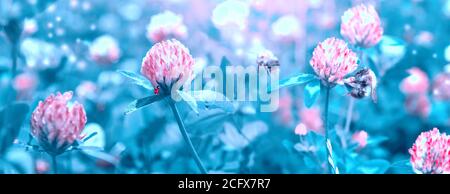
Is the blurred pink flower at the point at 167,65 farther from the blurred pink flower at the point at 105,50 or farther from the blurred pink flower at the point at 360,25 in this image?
the blurred pink flower at the point at 360,25

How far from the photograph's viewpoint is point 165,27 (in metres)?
0.92

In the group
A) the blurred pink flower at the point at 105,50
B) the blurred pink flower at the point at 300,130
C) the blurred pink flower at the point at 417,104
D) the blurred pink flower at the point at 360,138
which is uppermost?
the blurred pink flower at the point at 105,50

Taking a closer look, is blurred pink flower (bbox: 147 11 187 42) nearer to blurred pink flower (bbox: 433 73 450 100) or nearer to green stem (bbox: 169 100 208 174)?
green stem (bbox: 169 100 208 174)

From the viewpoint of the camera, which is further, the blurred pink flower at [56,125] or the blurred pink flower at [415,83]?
the blurred pink flower at [415,83]

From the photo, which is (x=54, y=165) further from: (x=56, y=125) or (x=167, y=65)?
(x=167, y=65)

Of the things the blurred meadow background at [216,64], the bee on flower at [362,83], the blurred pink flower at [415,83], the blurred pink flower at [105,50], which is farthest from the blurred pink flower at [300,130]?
the blurred pink flower at [105,50]

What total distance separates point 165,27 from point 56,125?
25 cm

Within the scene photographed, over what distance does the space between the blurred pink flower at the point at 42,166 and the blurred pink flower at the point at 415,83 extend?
0.66 meters

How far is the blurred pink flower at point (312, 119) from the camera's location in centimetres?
96

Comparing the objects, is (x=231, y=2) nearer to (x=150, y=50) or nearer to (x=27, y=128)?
(x=150, y=50)

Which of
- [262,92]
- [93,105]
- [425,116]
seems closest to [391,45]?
[425,116]

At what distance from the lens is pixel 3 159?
3.02ft

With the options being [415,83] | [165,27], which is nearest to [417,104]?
[415,83]

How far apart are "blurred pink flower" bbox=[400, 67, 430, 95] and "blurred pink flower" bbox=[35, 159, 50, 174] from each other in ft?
2.16
